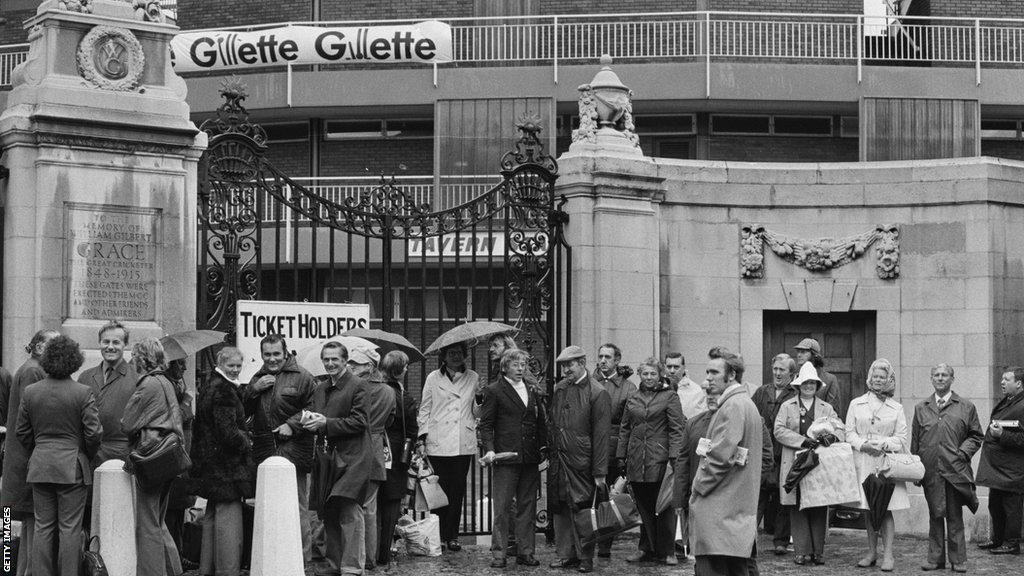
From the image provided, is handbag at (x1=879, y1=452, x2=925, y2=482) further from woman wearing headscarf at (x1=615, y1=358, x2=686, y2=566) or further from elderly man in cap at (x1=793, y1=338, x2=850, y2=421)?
woman wearing headscarf at (x1=615, y1=358, x2=686, y2=566)

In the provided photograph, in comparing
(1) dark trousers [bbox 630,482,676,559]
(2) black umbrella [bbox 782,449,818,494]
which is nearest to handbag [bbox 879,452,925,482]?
(2) black umbrella [bbox 782,449,818,494]

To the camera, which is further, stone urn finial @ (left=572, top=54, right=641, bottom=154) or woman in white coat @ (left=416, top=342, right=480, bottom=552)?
stone urn finial @ (left=572, top=54, right=641, bottom=154)

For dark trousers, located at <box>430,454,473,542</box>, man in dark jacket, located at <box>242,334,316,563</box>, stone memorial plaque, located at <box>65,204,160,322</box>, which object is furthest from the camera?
dark trousers, located at <box>430,454,473,542</box>

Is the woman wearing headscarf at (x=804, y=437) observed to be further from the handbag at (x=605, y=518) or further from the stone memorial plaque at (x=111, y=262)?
the stone memorial plaque at (x=111, y=262)

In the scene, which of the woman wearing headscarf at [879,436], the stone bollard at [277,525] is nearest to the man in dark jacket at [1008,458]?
the woman wearing headscarf at [879,436]

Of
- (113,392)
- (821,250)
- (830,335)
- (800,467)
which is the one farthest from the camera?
(830,335)

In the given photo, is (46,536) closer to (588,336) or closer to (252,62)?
(588,336)

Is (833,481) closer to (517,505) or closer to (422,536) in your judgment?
(517,505)

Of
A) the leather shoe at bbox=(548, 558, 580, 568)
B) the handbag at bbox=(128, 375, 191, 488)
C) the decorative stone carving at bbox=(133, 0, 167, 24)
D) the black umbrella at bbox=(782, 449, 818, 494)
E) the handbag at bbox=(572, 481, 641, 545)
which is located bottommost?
the leather shoe at bbox=(548, 558, 580, 568)

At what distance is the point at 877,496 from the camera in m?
12.7

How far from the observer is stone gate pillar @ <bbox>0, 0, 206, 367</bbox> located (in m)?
12.2

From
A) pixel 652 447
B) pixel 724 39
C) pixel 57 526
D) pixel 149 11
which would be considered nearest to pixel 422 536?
pixel 652 447

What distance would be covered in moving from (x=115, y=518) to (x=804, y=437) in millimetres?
5874

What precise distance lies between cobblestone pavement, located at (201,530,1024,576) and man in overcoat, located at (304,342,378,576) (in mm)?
828
